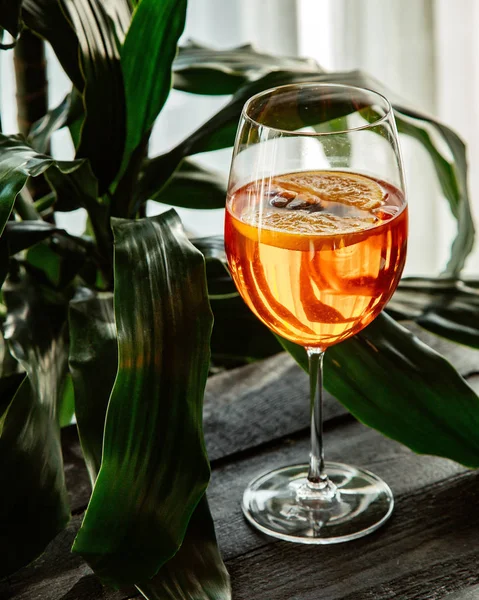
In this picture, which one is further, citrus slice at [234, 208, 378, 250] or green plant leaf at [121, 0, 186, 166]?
green plant leaf at [121, 0, 186, 166]

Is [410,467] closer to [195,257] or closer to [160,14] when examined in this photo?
[195,257]

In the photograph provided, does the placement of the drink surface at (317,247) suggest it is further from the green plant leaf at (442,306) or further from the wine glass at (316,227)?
the green plant leaf at (442,306)

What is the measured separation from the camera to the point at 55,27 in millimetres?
774

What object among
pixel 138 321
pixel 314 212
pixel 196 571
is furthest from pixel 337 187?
pixel 196 571

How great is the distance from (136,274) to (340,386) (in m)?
0.19

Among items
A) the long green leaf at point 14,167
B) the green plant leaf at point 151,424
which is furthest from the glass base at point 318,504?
the long green leaf at point 14,167

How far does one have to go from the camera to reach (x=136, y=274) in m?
0.61

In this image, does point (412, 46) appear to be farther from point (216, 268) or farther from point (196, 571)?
point (196, 571)

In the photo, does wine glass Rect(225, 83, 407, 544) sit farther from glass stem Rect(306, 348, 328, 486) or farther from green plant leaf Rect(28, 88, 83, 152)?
green plant leaf Rect(28, 88, 83, 152)

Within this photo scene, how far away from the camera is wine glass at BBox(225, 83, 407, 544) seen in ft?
1.87

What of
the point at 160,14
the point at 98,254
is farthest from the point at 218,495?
the point at 160,14

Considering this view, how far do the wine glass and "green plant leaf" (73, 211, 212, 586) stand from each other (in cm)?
5

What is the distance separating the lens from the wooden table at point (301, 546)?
58 cm

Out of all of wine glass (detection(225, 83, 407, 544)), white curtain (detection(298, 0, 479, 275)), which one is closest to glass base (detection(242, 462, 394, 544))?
wine glass (detection(225, 83, 407, 544))
